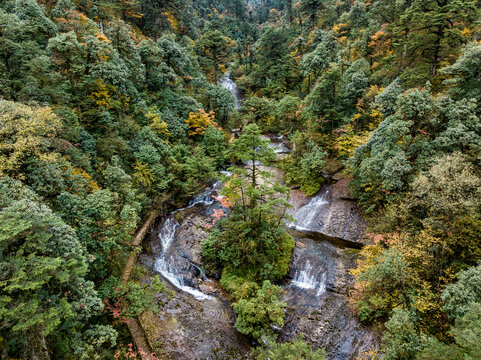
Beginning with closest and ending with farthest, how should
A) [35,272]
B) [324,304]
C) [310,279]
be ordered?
[35,272]
[324,304]
[310,279]

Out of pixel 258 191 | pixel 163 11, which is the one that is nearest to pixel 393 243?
pixel 258 191

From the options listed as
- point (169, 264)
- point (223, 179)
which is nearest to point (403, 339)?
point (223, 179)

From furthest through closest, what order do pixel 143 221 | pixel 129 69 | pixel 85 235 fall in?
pixel 129 69
pixel 143 221
pixel 85 235

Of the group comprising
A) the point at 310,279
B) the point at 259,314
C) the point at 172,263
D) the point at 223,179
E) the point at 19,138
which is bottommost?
the point at 172,263

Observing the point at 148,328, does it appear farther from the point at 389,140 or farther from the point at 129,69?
the point at 129,69

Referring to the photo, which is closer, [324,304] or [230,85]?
[324,304]

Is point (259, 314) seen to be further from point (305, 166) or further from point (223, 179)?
point (305, 166)
